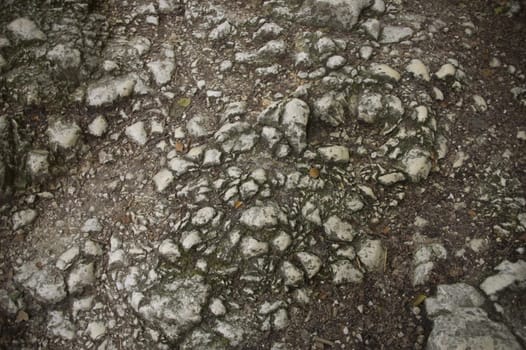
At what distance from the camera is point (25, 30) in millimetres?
3047

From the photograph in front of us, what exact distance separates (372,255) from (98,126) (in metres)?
2.06

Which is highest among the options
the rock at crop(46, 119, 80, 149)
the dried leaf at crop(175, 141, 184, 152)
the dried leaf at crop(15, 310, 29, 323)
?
the rock at crop(46, 119, 80, 149)

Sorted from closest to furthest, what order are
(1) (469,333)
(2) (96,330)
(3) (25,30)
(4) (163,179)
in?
1. (1) (469,333)
2. (2) (96,330)
3. (4) (163,179)
4. (3) (25,30)

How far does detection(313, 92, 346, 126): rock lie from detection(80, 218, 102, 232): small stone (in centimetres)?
161

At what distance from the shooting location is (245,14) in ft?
11.2

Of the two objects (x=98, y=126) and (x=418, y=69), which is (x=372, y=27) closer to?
(x=418, y=69)

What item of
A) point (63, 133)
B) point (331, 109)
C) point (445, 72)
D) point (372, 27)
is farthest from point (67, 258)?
point (445, 72)

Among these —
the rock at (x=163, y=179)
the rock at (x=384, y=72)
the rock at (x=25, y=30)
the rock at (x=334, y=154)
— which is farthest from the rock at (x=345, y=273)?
A: the rock at (x=25, y=30)

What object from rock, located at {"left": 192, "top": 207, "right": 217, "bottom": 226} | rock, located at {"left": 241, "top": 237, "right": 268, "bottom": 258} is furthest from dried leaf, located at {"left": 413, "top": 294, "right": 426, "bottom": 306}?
rock, located at {"left": 192, "top": 207, "right": 217, "bottom": 226}

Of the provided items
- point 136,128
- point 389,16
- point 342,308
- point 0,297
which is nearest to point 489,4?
point 389,16

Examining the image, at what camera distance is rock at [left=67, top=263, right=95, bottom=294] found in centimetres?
257

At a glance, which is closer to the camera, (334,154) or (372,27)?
(334,154)

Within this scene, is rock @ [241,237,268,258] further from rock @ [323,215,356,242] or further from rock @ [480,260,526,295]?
rock @ [480,260,526,295]

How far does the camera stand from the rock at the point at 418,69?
2969 millimetres
